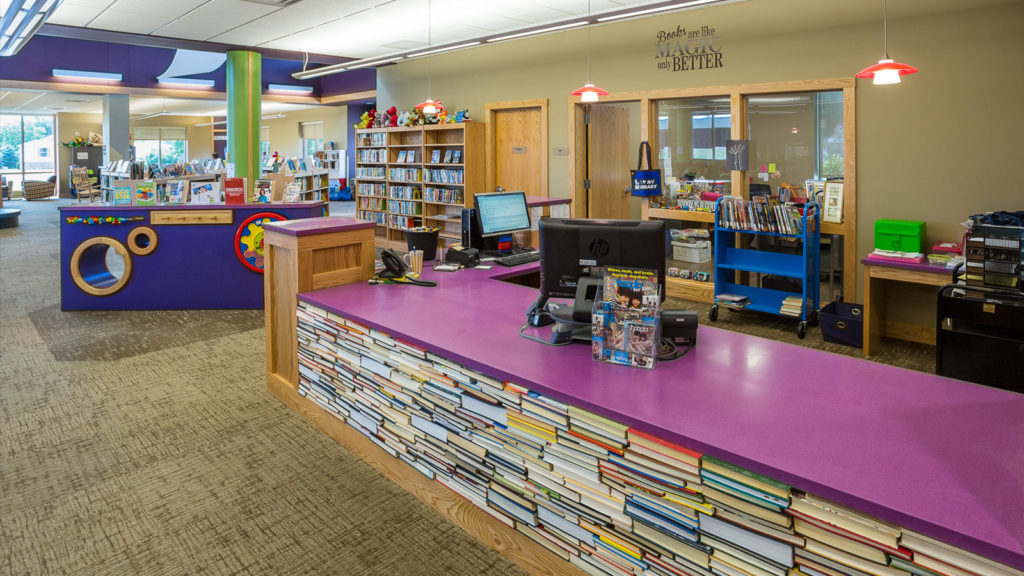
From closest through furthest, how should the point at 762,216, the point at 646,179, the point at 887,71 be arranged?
the point at 887,71 < the point at 762,216 < the point at 646,179

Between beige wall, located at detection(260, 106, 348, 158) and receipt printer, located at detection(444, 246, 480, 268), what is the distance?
59.1 ft

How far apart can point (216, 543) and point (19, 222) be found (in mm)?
16899

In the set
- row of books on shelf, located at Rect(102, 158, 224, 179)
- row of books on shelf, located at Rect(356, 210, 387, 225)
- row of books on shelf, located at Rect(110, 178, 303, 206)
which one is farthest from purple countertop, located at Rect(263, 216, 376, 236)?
row of books on shelf, located at Rect(356, 210, 387, 225)

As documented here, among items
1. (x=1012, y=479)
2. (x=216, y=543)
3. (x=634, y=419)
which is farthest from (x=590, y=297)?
(x=216, y=543)

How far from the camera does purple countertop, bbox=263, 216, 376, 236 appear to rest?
352 centimetres

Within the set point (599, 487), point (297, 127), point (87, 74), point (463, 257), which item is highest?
point (297, 127)

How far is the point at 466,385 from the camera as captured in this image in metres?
2.50

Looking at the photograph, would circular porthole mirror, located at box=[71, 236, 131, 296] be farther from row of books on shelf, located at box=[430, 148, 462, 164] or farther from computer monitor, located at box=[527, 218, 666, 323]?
computer monitor, located at box=[527, 218, 666, 323]

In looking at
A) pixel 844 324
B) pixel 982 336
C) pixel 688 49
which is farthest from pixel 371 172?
pixel 982 336

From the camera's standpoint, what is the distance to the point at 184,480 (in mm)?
3105

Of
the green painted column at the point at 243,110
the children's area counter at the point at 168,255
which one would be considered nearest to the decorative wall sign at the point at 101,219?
the children's area counter at the point at 168,255

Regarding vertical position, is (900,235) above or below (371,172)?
below

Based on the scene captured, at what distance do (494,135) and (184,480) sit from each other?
7.19m

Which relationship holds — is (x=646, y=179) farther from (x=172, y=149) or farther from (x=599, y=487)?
(x=172, y=149)
